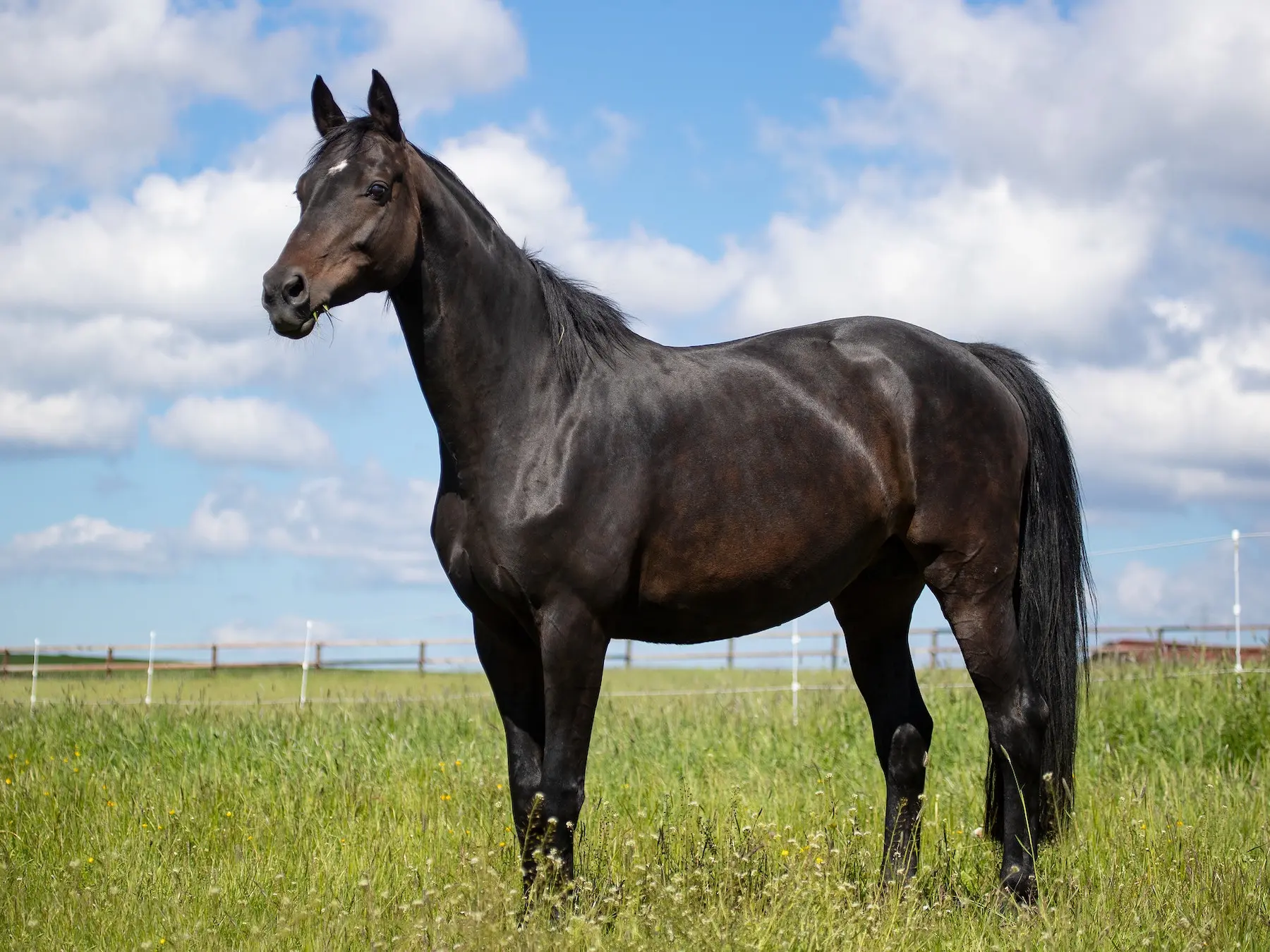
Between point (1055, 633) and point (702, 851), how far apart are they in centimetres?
195

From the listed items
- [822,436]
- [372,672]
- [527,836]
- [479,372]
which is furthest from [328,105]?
[372,672]

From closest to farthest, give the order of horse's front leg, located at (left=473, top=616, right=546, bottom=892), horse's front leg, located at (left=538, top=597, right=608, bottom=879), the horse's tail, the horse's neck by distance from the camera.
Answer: horse's front leg, located at (left=538, top=597, right=608, bottom=879) < the horse's neck < horse's front leg, located at (left=473, top=616, right=546, bottom=892) < the horse's tail

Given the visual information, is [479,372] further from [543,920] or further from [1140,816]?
[1140,816]

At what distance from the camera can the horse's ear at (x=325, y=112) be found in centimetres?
446

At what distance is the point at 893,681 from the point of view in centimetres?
541

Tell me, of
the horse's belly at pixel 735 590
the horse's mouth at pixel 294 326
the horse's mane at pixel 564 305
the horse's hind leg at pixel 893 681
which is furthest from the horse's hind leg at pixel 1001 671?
the horse's mouth at pixel 294 326

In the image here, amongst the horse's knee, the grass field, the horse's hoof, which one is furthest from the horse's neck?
the horse's hoof

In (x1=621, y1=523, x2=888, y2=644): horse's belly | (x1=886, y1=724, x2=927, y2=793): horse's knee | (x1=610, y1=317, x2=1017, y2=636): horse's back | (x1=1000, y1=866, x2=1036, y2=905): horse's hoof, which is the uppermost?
(x1=610, y1=317, x2=1017, y2=636): horse's back

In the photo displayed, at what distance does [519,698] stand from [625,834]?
4.76ft

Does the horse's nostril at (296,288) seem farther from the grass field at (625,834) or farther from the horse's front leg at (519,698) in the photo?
the grass field at (625,834)

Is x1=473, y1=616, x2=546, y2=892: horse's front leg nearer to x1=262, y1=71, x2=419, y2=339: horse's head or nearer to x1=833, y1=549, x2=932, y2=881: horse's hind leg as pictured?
Answer: x1=262, y1=71, x2=419, y2=339: horse's head

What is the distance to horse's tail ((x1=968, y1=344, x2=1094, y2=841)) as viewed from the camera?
5238 mm

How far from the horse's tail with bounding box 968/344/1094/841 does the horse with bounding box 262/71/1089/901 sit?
0.01 meters

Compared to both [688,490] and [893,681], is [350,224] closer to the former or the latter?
[688,490]
